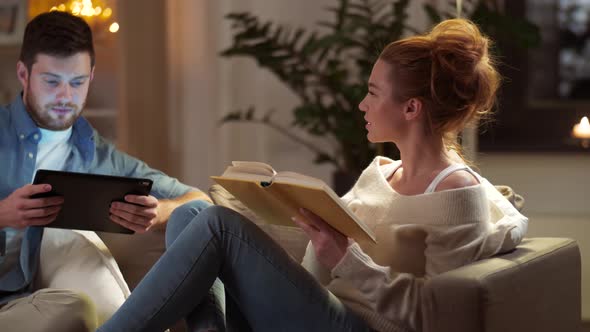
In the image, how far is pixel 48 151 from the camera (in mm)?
2387

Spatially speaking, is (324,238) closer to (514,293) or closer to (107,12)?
(514,293)

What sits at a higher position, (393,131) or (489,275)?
(393,131)

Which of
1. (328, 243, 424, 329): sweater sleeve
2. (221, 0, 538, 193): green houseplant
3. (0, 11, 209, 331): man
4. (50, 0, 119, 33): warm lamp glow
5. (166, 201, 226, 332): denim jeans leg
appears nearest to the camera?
(328, 243, 424, 329): sweater sleeve

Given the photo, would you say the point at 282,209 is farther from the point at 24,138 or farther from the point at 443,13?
the point at 443,13

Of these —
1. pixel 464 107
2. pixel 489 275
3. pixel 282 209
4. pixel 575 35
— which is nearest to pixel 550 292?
pixel 489 275

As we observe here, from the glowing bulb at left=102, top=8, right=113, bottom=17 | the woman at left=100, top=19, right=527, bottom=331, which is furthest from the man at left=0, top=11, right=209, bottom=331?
the glowing bulb at left=102, top=8, right=113, bottom=17

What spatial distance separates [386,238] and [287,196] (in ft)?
0.92

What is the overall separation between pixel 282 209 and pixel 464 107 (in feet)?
1.53

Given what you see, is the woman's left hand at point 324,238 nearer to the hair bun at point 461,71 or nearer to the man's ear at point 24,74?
the hair bun at point 461,71

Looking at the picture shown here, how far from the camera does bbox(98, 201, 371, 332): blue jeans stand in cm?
188

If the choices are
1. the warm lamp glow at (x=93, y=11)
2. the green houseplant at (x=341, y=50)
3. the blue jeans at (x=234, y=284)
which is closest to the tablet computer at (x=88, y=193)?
the blue jeans at (x=234, y=284)

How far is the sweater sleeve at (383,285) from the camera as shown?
186cm

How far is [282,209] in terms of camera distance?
1955mm

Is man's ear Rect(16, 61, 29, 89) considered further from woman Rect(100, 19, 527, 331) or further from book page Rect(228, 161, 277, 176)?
book page Rect(228, 161, 277, 176)
